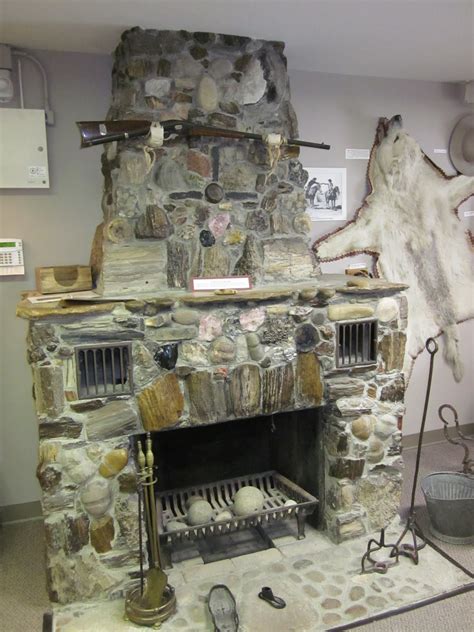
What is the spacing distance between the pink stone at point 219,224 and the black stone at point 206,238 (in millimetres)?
17

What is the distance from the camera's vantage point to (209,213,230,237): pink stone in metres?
2.36

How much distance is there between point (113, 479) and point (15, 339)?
0.94 metres

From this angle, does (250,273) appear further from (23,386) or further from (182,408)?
(23,386)

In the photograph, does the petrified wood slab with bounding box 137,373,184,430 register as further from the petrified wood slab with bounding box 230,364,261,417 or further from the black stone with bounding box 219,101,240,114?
the black stone with bounding box 219,101,240,114

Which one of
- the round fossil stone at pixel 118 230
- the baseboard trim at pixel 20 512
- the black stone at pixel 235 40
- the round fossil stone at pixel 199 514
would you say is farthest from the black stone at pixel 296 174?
the baseboard trim at pixel 20 512

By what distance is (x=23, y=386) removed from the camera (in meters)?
2.66

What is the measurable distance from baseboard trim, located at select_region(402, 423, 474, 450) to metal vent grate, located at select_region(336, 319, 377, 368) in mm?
1299

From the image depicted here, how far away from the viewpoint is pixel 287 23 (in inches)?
89.1

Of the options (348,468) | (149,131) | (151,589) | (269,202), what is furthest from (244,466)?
(149,131)

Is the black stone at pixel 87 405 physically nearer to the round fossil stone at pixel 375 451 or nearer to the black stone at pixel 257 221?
the black stone at pixel 257 221

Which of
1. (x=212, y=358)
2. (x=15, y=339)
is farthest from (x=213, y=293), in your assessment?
(x=15, y=339)

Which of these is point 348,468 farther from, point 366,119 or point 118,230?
point 366,119

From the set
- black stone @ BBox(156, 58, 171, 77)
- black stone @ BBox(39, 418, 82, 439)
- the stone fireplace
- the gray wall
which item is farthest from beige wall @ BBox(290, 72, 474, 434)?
black stone @ BBox(39, 418, 82, 439)

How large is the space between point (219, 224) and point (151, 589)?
4.81 ft
